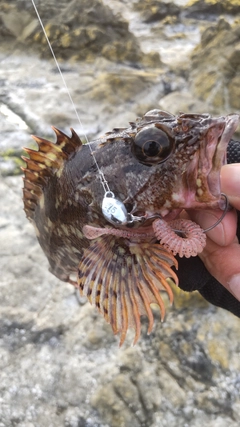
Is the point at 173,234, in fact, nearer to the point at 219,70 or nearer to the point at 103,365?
the point at 103,365

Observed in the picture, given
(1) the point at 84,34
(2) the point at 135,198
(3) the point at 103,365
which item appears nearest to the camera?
(2) the point at 135,198

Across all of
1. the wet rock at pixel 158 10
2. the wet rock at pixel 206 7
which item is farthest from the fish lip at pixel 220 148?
Answer: the wet rock at pixel 206 7

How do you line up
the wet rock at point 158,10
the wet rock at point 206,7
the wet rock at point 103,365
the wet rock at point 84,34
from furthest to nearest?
the wet rock at point 158,10, the wet rock at point 206,7, the wet rock at point 84,34, the wet rock at point 103,365

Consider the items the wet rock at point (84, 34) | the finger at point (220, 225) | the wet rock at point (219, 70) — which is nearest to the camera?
the finger at point (220, 225)

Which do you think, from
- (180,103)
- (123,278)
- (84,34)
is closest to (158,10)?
(84,34)

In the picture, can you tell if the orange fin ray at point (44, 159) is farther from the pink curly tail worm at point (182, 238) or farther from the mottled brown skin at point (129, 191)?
the pink curly tail worm at point (182, 238)

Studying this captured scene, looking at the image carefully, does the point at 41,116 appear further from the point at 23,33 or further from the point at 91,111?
the point at 23,33

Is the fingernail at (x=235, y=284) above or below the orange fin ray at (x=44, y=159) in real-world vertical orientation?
below

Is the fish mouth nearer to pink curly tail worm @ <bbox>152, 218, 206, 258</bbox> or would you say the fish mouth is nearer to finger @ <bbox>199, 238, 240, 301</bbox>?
pink curly tail worm @ <bbox>152, 218, 206, 258</bbox>

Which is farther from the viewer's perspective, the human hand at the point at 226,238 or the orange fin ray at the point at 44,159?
the orange fin ray at the point at 44,159
